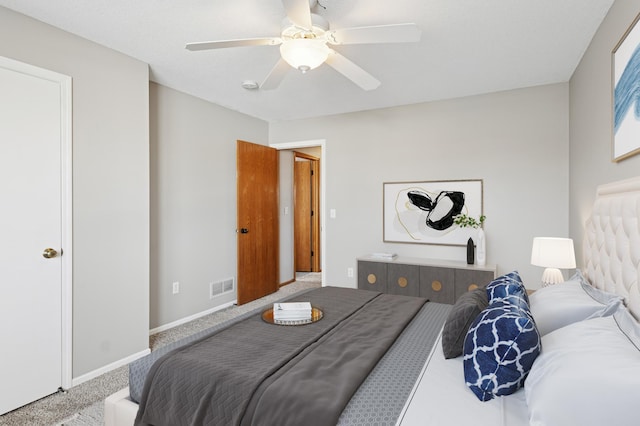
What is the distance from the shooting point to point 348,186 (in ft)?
15.2

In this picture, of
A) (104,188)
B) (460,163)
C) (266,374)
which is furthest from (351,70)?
(460,163)

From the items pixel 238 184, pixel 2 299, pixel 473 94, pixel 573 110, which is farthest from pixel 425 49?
pixel 2 299

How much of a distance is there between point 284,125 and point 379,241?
2174 millimetres

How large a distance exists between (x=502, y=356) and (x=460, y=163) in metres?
3.08

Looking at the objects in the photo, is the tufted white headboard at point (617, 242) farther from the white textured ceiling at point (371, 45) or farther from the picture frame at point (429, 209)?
the picture frame at point (429, 209)

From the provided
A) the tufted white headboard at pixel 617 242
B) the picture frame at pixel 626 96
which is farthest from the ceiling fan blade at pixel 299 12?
the tufted white headboard at pixel 617 242

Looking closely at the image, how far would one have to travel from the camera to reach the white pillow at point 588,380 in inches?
36.0

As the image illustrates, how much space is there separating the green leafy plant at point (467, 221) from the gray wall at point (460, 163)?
125mm

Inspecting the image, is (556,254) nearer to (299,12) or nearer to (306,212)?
(299,12)

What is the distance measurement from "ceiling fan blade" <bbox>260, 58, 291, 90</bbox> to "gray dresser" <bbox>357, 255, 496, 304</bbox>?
7.55ft

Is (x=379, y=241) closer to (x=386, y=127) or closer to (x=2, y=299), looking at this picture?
(x=386, y=127)

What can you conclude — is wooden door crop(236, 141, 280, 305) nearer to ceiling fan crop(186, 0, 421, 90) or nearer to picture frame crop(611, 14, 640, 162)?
ceiling fan crop(186, 0, 421, 90)

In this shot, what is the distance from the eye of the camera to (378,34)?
6.14ft

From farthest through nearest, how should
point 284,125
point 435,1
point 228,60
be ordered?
1. point 284,125
2. point 228,60
3. point 435,1
